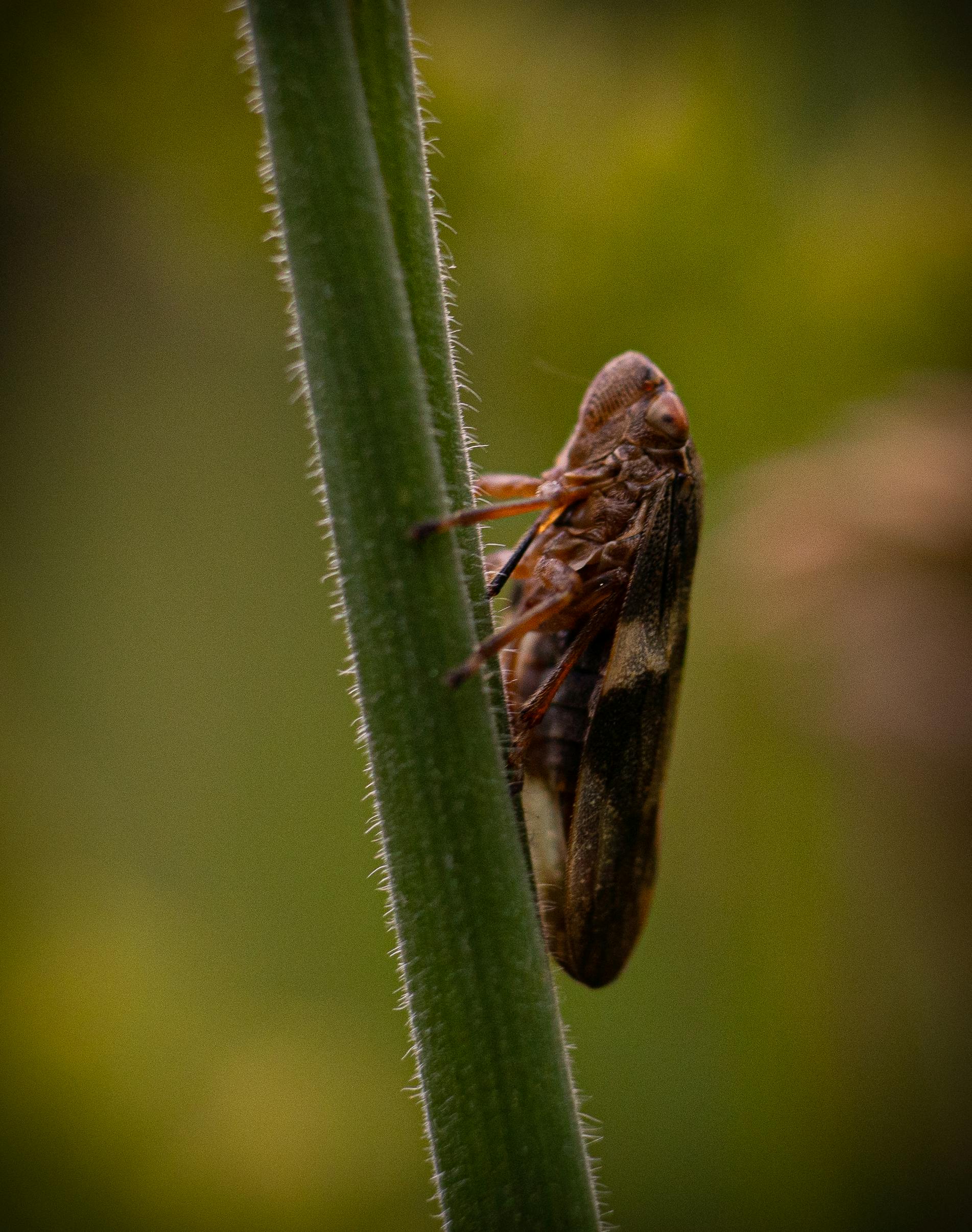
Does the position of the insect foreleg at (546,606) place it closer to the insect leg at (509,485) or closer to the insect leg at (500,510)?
the insect leg at (500,510)

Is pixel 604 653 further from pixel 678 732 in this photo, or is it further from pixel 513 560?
Answer: pixel 678 732

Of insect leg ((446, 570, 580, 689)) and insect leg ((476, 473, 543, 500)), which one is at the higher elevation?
insect leg ((476, 473, 543, 500))

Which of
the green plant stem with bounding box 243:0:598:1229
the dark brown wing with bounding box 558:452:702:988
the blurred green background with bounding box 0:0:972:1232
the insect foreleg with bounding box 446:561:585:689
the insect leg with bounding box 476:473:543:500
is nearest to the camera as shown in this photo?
the green plant stem with bounding box 243:0:598:1229

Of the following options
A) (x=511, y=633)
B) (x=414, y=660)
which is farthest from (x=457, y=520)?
(x=511, y=633)

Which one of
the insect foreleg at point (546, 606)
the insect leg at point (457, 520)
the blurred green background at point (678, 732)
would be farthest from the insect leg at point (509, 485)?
the insect leg at point (457, 520)

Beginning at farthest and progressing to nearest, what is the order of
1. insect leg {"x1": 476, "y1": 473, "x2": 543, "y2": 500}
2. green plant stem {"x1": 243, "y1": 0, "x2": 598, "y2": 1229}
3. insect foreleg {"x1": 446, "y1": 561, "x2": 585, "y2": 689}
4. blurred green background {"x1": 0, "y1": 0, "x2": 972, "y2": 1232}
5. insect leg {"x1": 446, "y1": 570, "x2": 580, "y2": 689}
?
blurred green background {"x1": 0, "y1": 0, "x2": 972, "y2": 1232} < insect leg {"x1": 476, "y1": 473, "x2": 543, "y2": 500} < insect foreleg {"x1": 446, "y1": 561, "x2": 585, "y2": 689} < insect leg {"x1": 446, "y1": 570, "x2": 580, "y2": 689} < green plant stem {"x1": 243, "y1": 0, "x2": 598, "y2": 1229}

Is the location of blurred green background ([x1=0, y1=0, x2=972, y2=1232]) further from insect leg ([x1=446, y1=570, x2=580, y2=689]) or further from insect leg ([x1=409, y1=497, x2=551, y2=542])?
insect leg ([x1=409, y1=497, x2=551, y2=542])

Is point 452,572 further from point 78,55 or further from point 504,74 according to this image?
point 78,55

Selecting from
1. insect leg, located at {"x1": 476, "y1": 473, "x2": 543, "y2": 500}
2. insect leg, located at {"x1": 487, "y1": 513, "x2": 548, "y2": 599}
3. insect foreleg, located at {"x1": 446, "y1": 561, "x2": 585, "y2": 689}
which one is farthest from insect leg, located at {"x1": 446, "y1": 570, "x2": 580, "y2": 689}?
insect leg, located at {"x1": 476, "y1": 473, "x2": 543, "y2": 500}

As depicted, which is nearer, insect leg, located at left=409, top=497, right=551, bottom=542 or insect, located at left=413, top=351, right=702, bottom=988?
insect leg, located at left=409, top=497, right=551, bottom=542
